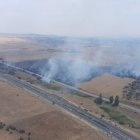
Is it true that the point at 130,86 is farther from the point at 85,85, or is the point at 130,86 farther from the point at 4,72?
the point at 4,72

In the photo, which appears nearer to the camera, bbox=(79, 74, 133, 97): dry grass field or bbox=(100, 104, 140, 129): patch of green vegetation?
bbox=(100, 104, 140, 129): patch of green vegetation

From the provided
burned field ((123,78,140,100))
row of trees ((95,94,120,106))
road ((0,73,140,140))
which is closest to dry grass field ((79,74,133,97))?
burned field ((123,78,140,100))

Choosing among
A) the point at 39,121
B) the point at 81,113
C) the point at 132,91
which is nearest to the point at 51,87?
the point at 132,91

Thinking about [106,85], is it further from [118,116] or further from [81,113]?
[81,113]

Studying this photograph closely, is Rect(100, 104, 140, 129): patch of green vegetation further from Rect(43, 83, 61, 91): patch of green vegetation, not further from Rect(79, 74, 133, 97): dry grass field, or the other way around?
Rect(43, 83, 61, 91): patch of green vegetation

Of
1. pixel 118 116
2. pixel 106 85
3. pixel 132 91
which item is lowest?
pixel 118 116

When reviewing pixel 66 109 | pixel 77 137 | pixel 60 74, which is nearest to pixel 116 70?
pixel 60 74

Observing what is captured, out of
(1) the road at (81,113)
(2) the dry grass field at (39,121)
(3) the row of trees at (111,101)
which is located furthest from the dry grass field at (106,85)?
(2) the dry grass field at (39,121)
